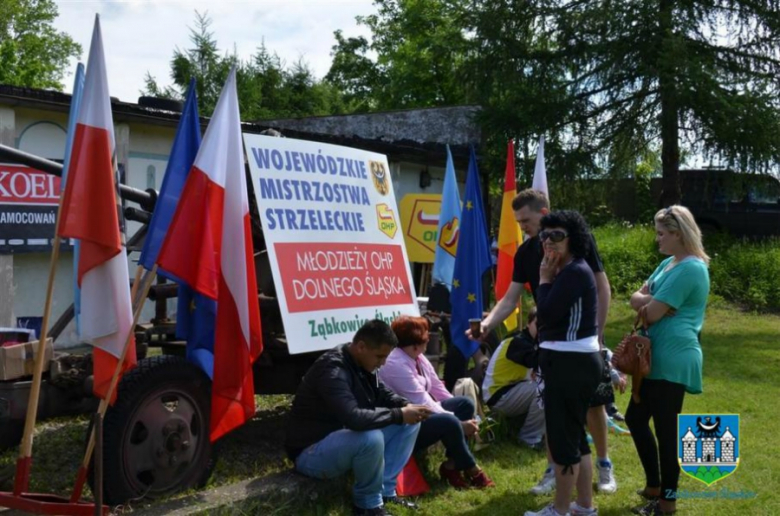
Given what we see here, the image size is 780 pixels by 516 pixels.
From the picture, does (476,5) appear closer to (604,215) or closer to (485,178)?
(485,178)

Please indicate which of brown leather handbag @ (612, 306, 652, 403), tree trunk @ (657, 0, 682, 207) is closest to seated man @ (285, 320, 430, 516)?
brown leather handbag @ (612, 306, 652, 403)

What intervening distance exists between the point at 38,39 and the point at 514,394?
42.2 m

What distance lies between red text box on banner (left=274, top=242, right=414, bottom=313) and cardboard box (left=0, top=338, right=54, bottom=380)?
1.56 meters

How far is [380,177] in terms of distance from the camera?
661 centimetres

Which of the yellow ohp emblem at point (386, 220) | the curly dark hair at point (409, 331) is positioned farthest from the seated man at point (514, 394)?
the yellow ohp emblem at point (386, 220)

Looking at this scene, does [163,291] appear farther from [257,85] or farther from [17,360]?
[257,85]

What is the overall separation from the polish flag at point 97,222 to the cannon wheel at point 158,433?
0.92ft

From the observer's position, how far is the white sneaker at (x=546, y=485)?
552cm

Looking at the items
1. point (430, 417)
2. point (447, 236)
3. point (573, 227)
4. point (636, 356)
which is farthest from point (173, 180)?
point (447, 236)

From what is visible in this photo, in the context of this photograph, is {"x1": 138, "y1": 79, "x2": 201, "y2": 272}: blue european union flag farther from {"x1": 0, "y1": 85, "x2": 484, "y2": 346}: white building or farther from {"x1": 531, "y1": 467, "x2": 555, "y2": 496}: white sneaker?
{"x1": 0, "y1": 85, "x2": 484, "y2": 346}: white building

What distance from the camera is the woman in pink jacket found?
5.44 m

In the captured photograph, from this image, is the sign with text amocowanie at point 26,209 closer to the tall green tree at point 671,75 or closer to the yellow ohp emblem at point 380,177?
the yellow ohp emblem at point 380,177

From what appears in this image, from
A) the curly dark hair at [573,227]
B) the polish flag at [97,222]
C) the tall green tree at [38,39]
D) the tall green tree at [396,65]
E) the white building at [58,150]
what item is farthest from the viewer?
the tall green tree at [38,39]

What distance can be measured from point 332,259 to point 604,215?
64.6ft
